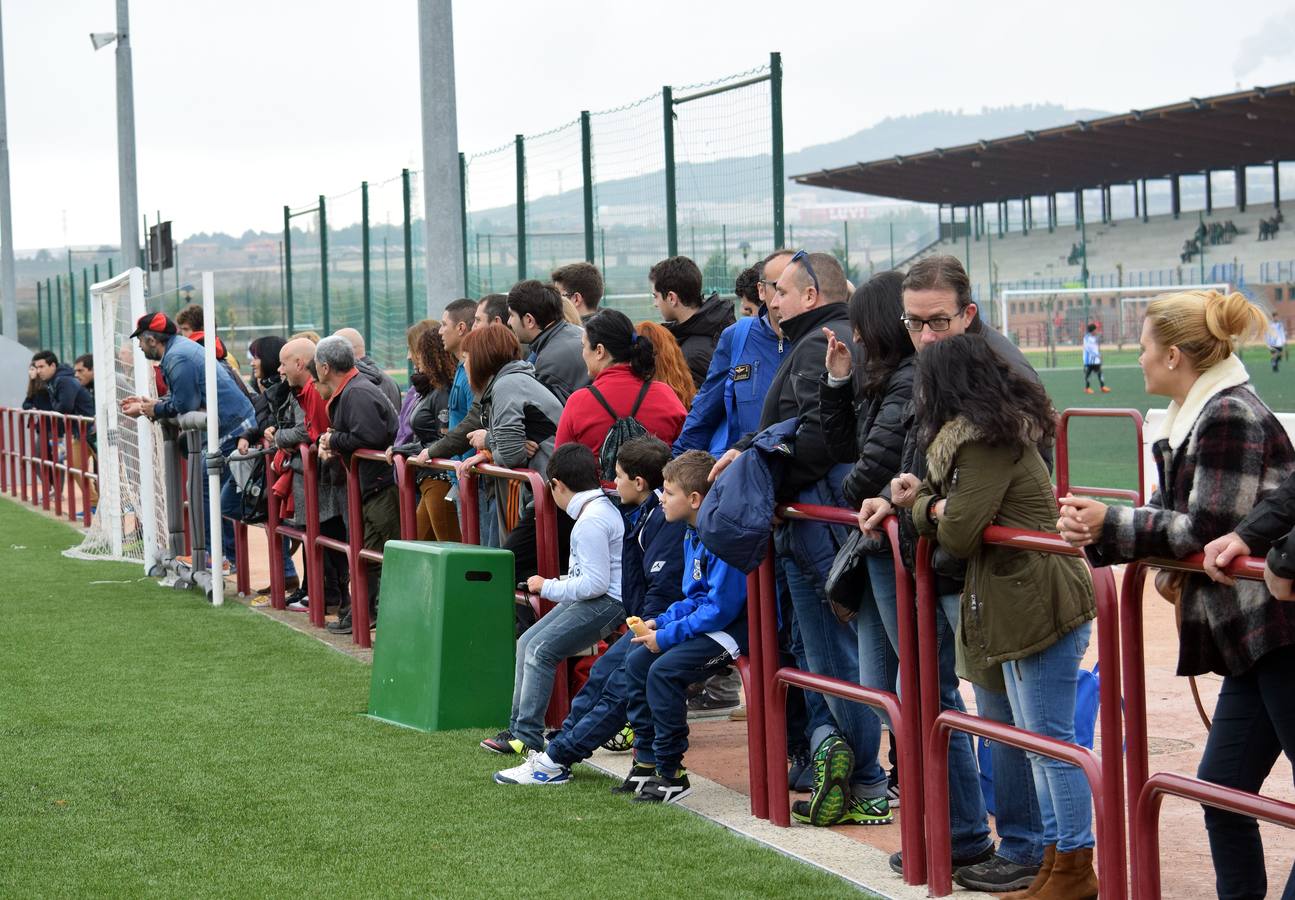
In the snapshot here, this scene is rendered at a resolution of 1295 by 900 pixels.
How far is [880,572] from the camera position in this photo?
475cm

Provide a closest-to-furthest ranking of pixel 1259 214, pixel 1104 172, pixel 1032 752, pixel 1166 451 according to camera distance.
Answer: pixel 1166 451, pixel 1032 752, pixel 1259 214, pixel 1104 172

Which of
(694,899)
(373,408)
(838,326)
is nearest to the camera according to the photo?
(694,899)

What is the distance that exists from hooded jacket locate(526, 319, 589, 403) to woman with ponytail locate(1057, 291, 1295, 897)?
167 inches

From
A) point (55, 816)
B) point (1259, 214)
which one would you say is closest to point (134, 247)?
point (55, 816)

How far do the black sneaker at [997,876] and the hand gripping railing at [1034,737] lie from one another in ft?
0.20

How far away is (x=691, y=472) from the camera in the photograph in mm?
5461

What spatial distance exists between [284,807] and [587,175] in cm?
772

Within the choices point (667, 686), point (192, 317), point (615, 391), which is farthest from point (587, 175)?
point (667, 686)

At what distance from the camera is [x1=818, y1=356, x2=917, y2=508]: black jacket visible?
4.62 metres

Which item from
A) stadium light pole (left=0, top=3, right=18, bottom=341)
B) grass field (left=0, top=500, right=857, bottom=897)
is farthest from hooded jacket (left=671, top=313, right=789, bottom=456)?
stadium light pole (left=0, top=3, right=18, bottom=341)

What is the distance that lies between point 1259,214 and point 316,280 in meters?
40.8

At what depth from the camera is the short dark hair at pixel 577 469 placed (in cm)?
628

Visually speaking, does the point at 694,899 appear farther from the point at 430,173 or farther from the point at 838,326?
the point at 430,173

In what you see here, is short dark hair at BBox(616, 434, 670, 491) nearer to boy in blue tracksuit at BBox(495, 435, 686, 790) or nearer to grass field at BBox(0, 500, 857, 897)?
boy in blue tracksuit at BBox(495, 435, 686, 790)
